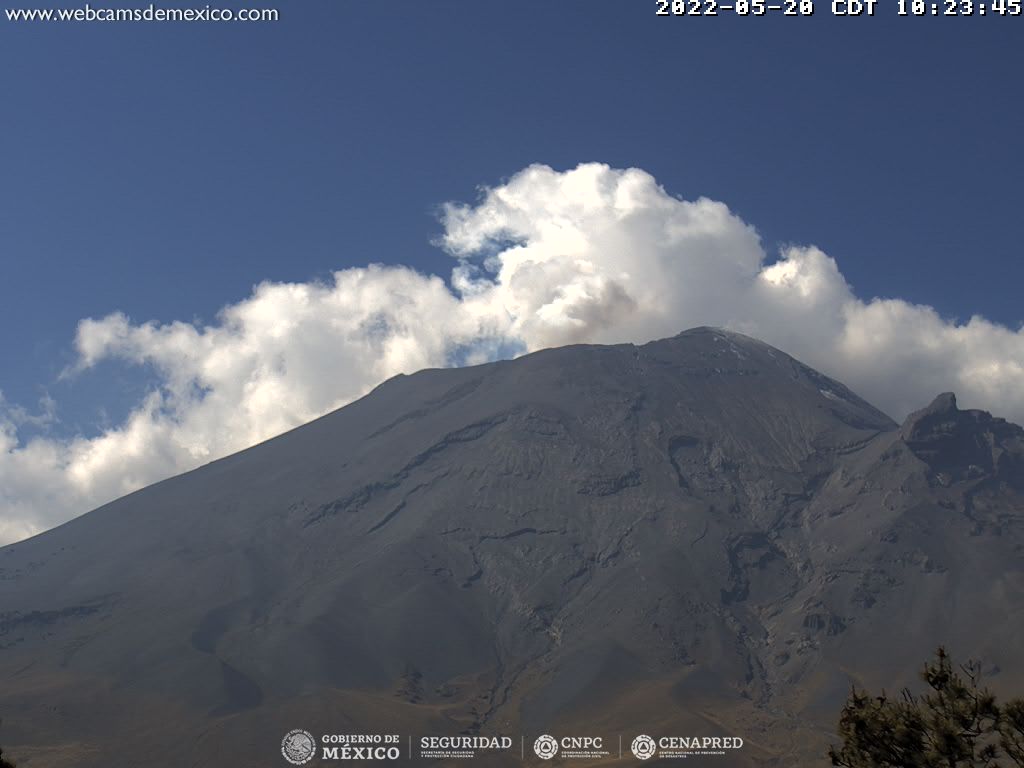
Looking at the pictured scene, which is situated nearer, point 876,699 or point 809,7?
point 876,699

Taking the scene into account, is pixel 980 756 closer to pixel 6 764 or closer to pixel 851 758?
pixel 851 758

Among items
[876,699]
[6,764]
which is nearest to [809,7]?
[876,699]

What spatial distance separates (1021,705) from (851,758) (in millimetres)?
4467

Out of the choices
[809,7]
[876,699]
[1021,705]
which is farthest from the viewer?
[809,7]

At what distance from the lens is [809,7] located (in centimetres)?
7488

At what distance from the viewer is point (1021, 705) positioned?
29281 millimetres

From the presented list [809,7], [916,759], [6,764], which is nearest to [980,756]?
[916,759]

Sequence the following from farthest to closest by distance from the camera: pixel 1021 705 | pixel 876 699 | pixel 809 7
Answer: pixel 809 7, pixel 876 699, pixel 1021 705

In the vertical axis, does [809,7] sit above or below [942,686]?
above

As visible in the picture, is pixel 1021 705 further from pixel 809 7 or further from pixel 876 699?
pixel 809 7

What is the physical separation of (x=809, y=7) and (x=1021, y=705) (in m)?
55.6

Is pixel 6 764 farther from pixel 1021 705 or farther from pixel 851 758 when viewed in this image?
pixel 1021 705

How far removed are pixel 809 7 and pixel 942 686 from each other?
54.5 metres

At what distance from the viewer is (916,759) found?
1192 inches
